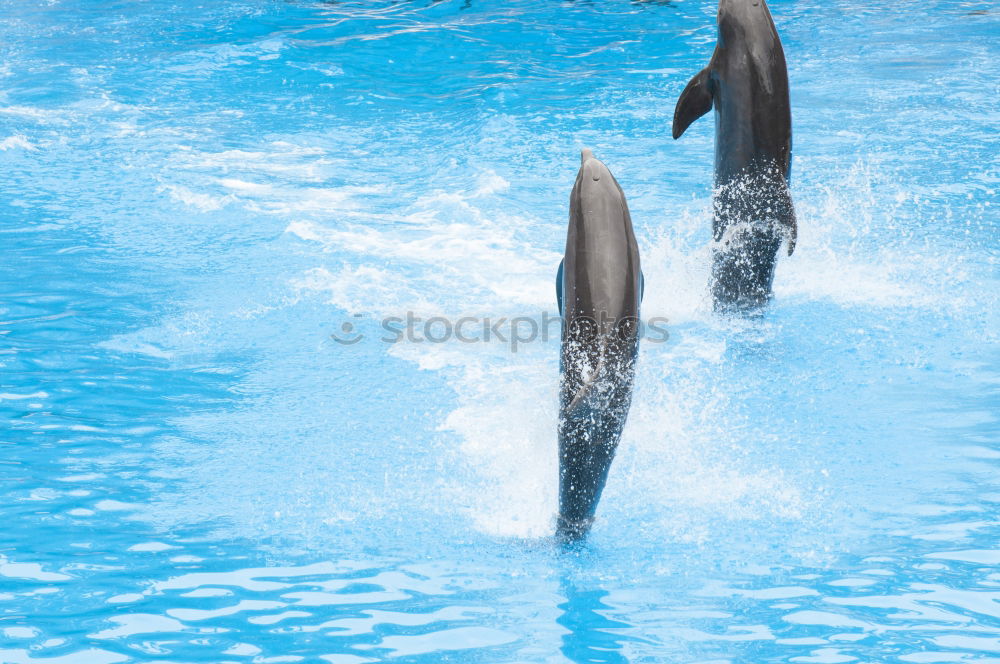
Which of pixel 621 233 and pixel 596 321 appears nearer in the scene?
pixel 596 321

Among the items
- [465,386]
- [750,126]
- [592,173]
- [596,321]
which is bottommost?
[465,386]

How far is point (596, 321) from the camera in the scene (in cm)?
443

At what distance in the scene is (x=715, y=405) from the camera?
20.8 feet

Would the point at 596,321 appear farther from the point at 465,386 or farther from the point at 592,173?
the point at 465,386

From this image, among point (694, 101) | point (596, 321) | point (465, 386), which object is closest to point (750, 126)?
point (694, 101)

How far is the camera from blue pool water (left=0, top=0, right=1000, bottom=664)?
462cm

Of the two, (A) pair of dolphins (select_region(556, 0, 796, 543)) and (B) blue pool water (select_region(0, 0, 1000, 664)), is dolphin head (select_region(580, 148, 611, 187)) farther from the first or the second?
(B) blue pool water (select_region(0, 0, 1000, 664))

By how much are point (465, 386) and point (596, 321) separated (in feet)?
7.91

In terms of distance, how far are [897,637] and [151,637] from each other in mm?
3212

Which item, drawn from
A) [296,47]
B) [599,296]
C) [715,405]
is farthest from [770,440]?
[296,47]

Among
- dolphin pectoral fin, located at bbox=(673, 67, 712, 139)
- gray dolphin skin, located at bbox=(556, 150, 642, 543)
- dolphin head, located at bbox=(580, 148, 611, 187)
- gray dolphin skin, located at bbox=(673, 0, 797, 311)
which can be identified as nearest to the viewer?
gray dolphin skin, located at bbox=(556, 150, 642, 543)

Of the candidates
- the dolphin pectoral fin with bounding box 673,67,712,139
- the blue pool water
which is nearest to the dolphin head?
the blue pool water

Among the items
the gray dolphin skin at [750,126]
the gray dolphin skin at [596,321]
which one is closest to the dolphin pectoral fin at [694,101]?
the gray dolphin skin at [750,126]

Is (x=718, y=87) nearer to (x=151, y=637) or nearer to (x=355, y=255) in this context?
(x=355, y=255)
